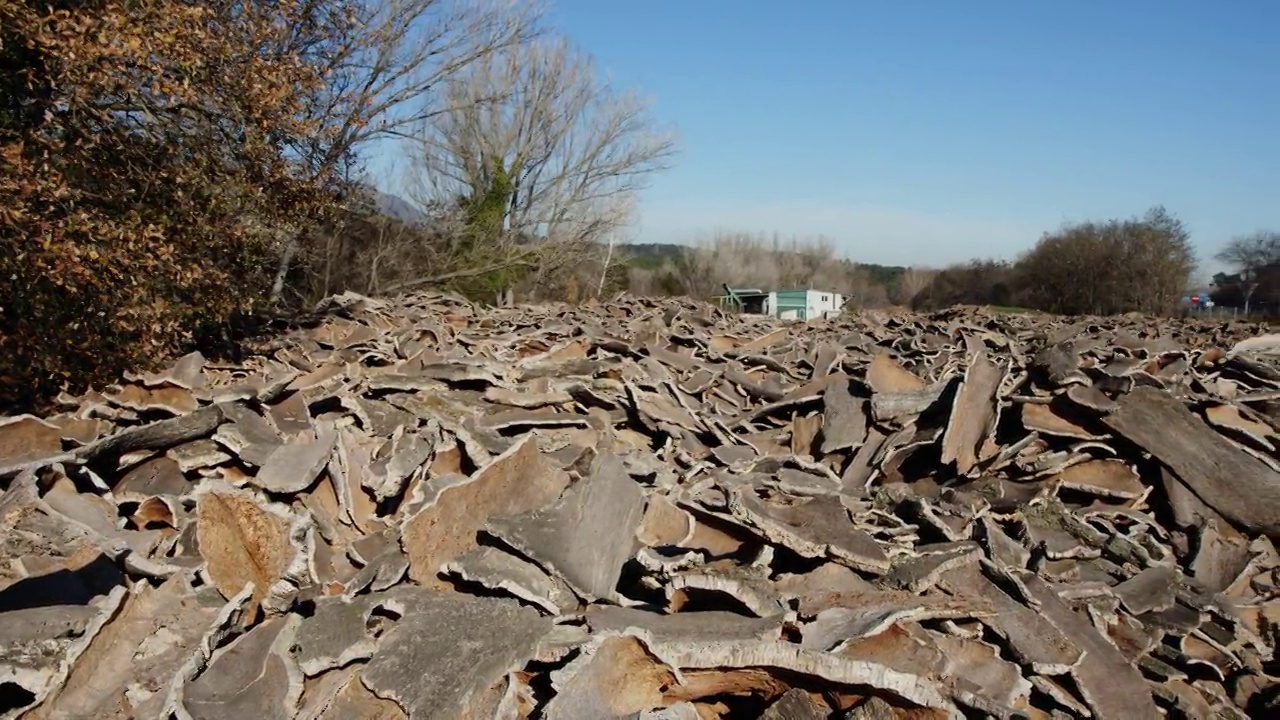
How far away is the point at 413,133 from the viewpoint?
14.7 meters

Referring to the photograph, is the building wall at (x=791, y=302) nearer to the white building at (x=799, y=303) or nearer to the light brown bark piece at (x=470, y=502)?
the white building at (x=799, y=303)

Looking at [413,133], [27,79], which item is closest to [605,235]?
[413,133]

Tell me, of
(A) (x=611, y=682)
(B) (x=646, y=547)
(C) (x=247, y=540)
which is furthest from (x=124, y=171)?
(A) (x=611, y=682)

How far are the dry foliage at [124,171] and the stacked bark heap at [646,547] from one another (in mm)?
500

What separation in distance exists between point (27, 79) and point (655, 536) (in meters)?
4.06

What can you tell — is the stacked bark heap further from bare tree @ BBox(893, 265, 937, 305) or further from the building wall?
bare tree @ BBox(893, 265, 937, 305)

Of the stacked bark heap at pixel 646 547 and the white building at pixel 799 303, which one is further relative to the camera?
the white building at pixel 799 303

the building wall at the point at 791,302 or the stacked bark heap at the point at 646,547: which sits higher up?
the stacked bark heap at the point at 646,547

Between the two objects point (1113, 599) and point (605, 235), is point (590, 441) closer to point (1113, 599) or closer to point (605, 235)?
point (1113, 599)

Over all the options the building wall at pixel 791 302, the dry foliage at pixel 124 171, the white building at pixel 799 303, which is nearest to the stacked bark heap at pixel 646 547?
the dry foliage at pixel 124 171

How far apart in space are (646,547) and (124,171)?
4.02 m

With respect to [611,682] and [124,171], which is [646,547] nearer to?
[611,682]

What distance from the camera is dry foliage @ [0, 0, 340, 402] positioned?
4.08 meters

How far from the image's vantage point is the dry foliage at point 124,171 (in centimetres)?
408
